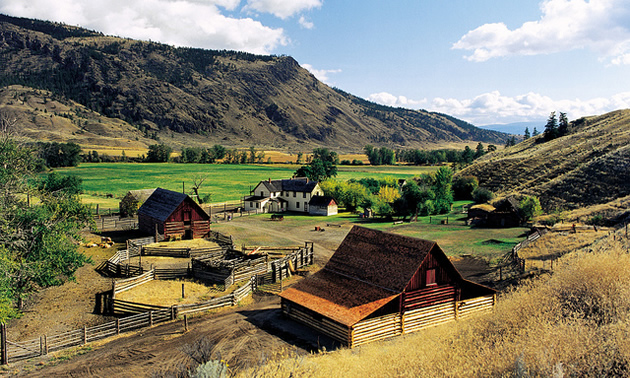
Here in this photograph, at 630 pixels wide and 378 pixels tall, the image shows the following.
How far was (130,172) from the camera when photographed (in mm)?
120625

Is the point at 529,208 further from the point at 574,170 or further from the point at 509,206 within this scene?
the point at 574,170

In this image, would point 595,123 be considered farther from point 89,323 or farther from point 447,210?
point 89,323

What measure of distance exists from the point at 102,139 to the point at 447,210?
174 m

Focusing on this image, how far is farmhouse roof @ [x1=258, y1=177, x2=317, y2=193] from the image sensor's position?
71.2 m

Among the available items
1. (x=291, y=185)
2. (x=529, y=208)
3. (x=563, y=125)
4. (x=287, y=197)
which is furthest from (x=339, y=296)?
(x=563, y=125)

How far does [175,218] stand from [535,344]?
1483 inches

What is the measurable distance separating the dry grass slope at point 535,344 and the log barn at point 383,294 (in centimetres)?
155

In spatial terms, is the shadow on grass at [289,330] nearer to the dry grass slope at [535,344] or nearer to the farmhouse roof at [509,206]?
the dry grass slope at [535,344]

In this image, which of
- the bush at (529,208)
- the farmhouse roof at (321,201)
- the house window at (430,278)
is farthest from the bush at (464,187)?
the house window at (430,278)

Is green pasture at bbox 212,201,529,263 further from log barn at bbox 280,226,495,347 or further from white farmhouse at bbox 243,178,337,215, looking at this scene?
log barn at bbox 280,226,495,347

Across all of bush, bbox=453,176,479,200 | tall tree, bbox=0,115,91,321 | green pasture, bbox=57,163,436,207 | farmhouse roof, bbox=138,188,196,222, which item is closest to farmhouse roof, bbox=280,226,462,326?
tall tree, bbox=0,115,91,321

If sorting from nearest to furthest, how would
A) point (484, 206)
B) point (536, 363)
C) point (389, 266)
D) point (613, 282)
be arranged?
point (536, 363) < point (613, 282) < point (389, 266) < point (484, 206)

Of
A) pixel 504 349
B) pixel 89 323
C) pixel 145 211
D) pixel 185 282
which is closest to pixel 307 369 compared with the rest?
pixel 504 349

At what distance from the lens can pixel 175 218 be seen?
42.7 meters
